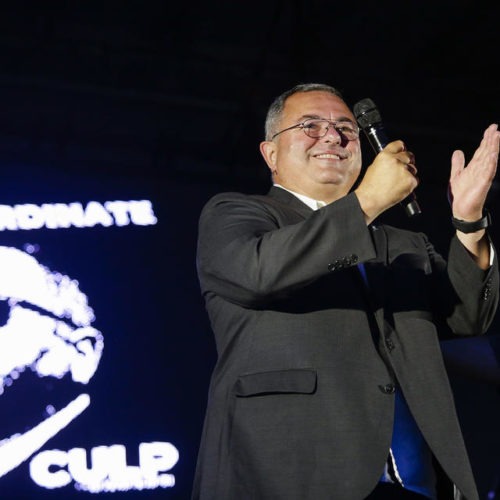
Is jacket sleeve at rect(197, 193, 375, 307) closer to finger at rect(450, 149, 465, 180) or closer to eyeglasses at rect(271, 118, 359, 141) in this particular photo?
finger at rect(450, 149, 465, 180)

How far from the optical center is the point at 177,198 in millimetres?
4785

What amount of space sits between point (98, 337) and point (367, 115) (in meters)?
3.03

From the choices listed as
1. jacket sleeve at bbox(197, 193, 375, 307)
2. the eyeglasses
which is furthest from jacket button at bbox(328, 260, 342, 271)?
the eyeglasses

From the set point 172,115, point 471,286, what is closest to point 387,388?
point 471,286

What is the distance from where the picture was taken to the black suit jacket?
1.33 m

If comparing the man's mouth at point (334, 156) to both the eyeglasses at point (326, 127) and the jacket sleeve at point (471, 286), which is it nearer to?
the eyeglasses at point (326, 127)

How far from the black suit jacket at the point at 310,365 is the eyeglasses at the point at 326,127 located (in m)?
0.34

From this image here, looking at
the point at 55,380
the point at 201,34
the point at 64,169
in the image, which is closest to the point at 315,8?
the point at 201,34

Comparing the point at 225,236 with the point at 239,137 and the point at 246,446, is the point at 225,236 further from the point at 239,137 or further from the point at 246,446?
the point at 239,137

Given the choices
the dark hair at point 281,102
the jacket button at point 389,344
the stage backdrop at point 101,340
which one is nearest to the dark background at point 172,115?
the stage backdrop at point 101,340

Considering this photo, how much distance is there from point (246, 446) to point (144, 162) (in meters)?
3.92

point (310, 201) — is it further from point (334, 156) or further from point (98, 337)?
point (98, 337)

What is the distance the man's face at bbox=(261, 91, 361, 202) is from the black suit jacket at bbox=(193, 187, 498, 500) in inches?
9.0

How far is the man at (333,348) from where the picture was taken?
133 cm
